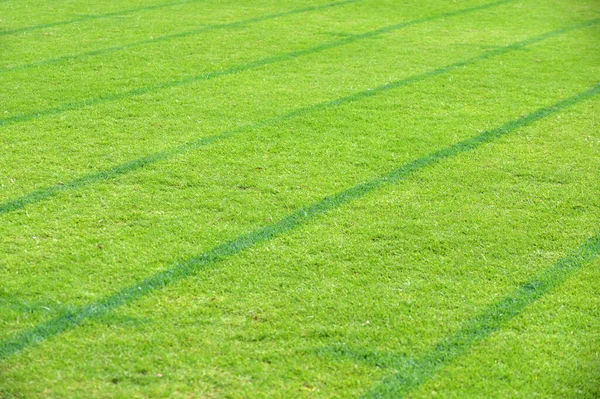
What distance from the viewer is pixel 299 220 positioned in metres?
4.63

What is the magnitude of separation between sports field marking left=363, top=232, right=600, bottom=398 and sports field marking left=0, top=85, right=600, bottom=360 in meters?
0.01

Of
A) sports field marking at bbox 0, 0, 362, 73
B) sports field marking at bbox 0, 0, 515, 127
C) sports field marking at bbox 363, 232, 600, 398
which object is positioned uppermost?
sports field marking at bbox 0, 0, 362, 73

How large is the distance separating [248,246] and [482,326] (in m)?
1.36

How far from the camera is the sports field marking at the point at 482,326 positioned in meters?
3.21

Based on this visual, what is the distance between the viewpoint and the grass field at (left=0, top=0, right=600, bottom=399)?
3.35 meters

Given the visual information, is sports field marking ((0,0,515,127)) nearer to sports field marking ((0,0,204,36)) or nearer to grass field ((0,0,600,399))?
grass field ((0,0,600,399))

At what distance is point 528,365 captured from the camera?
132 inches

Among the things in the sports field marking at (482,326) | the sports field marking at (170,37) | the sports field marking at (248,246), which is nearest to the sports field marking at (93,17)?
the sports field marking at (170,37)

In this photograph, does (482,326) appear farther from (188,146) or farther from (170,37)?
(170,37)

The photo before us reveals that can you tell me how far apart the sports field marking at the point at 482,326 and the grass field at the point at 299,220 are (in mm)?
12

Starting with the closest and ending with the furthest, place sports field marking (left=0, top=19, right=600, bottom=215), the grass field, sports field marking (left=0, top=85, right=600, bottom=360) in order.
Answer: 1. the grass field
2. sports field marking (left=0, top=85, right=600, bottom=360)
3. sports field marking (left=0, top=19, right=600, bottom=215)

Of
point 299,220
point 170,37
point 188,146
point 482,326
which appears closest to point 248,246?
point 299,220

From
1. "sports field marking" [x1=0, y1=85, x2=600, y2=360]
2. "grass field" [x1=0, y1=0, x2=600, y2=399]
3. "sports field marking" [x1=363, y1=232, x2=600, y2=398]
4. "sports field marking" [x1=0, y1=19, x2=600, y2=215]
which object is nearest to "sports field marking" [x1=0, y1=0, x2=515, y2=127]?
"grass field" [x1=0, y1=0, x2=600, y2=399]

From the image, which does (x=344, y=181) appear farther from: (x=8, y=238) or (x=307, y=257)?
(x=8, y=238)
